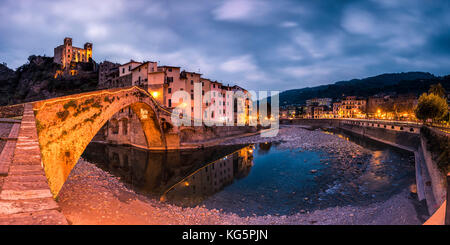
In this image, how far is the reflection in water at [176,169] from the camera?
14.6 metres

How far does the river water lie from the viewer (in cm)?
1203

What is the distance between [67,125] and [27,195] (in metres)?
10.8

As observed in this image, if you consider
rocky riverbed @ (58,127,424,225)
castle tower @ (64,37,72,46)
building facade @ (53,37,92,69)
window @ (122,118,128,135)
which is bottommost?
rocky riverbed @ (58,127,424,225)

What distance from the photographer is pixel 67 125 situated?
11.9 metres

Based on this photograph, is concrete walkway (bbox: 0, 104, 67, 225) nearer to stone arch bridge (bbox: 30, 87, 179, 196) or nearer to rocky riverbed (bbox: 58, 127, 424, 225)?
rocky riverbed (bbox: 58, 127, 424, 225)

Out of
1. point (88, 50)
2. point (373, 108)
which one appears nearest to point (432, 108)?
point (373, 108)

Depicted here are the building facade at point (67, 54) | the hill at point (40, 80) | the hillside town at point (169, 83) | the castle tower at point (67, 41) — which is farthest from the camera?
the castle tower at point (67, 41)

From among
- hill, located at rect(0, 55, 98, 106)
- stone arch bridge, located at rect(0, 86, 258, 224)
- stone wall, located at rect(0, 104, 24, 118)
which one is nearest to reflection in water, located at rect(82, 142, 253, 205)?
stone arch bridge, located at rect(0, 86, 258, 224)

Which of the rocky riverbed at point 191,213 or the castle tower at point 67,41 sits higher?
the castle tower at point 67,41

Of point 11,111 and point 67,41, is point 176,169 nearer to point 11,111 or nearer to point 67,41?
point 11,111

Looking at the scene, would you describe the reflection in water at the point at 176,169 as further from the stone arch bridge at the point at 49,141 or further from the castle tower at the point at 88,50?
the castle tower at the point at 88,50

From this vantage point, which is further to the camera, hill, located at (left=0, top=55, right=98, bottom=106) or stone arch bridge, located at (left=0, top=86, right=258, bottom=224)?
hill, located at (left=0, top=55, right=98, bottom=106)

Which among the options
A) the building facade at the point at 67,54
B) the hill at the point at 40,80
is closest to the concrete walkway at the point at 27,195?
the hill at the point at 40,80
